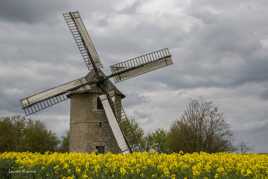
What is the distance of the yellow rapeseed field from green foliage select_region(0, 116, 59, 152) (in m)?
44.9

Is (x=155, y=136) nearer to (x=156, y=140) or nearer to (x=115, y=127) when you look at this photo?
(x=156, y=140)

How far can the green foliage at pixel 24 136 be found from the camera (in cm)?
5988

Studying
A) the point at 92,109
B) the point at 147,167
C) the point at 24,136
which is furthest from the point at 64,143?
the point at 147,167

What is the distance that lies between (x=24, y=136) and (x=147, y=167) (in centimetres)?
5195

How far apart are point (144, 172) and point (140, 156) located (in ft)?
9.56

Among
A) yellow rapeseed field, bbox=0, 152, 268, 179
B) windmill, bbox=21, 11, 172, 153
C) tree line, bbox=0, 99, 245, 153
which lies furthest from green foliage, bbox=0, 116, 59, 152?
yellow rapeseed field, bbox=0, 152, 268, 179

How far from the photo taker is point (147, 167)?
13234mm

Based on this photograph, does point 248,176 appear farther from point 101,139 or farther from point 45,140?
point 45,140

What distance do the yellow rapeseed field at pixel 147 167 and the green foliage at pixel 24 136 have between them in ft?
147

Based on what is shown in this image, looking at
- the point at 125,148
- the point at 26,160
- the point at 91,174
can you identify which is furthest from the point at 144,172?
the point at 125,148

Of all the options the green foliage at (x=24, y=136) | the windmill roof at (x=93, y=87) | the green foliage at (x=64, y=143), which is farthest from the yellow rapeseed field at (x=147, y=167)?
the green foliage at (x=64, y=143)

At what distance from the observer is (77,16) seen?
36.8 metres

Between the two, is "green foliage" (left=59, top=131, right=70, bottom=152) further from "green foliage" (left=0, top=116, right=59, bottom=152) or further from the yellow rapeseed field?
the yellow rapeseed field

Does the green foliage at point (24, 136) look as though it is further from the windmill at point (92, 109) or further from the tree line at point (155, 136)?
the windmill at point (92, 109)
